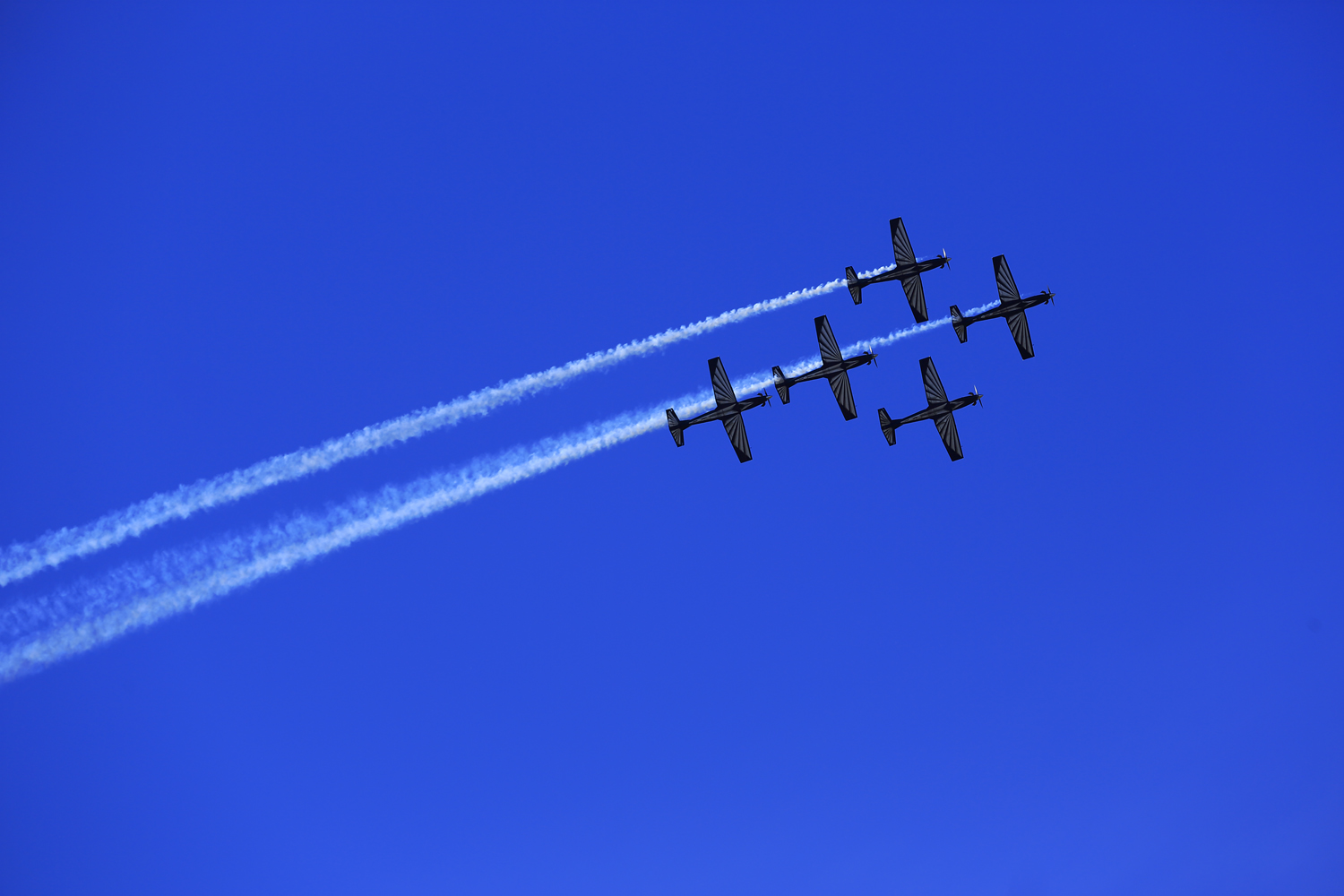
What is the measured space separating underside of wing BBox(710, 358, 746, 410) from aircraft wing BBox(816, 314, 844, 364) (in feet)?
20.2

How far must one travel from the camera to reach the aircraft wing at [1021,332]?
6988 centimetres

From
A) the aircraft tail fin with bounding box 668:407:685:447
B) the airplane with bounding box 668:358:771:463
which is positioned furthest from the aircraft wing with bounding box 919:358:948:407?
the aircraft tail fin with bounding box 668:407:685:447

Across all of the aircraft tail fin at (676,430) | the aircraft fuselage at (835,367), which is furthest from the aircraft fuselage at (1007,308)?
the aircraft tail fin at (676,430)

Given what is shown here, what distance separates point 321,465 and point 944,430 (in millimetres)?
38227

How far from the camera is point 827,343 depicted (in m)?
65.4

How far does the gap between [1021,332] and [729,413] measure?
21.1 meters

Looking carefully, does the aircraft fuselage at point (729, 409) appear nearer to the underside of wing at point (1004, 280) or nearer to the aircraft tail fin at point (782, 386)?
the aircraft tail fin at point (782, 386)

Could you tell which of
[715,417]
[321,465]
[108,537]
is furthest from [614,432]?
[108,537]

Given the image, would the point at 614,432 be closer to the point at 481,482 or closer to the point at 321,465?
the point at 481,482

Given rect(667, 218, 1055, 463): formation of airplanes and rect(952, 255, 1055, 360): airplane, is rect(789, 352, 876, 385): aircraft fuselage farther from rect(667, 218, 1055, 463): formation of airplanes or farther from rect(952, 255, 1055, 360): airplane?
rect(952, 255, 1055, 360): airplane

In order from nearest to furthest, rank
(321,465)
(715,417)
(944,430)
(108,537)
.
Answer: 1. (108,537)
2. (321,465)
3. (715,417)
4. (944,430)

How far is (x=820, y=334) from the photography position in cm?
6562

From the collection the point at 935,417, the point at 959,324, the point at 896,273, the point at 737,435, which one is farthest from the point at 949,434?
the point at 737,435

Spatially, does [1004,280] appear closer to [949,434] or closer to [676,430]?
[949,434]
